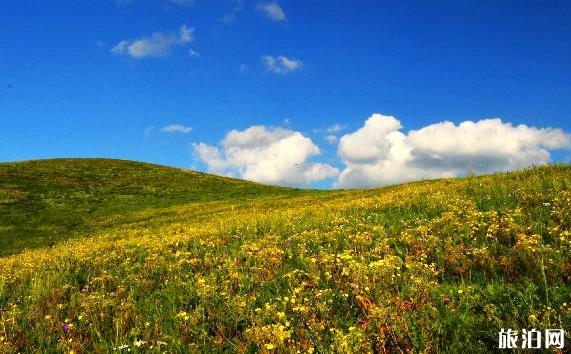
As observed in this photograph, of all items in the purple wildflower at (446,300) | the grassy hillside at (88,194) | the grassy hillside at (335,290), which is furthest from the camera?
the grassy hillside at (88,194)

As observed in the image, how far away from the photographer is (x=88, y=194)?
202 feet

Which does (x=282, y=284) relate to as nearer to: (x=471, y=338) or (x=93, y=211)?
(x=471, y=338)

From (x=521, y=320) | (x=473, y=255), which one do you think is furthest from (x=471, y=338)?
(x=473, y=255)

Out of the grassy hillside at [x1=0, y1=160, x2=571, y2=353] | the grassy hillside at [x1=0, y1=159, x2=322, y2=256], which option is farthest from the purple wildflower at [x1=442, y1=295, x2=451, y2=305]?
the grassy hillside at [x1=0, y1=159, x2=322, y2=256]

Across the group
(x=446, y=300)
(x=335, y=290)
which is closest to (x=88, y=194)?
(x=335, y=290)

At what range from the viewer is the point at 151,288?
31.2ft

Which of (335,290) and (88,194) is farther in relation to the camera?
(88,194)

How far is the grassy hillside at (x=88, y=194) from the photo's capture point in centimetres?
3947

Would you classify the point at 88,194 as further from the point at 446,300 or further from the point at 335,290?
the point at 446,300

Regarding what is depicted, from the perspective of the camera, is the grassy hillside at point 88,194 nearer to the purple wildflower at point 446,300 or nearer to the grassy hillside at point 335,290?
the grassy hillside at point 335,290

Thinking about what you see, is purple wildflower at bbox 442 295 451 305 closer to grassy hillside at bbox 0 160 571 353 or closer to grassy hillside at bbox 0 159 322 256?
grassy hillside at bbox 0 160 571 353

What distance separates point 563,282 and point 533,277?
432 mm

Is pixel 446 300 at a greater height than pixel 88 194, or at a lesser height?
lesser

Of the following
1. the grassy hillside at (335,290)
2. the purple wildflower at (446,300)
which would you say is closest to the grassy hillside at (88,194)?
the grassy hillside at (335,290)
